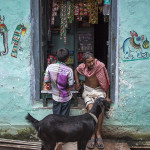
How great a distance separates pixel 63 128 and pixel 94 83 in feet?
4.45

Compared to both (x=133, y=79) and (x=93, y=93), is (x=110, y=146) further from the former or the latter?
(x=133, y=79)

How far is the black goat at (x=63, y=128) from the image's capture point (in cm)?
350

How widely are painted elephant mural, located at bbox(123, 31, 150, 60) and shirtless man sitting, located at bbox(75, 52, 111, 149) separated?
56 cm

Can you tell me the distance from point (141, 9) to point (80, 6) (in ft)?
4.71

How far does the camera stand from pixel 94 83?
4.54 metres

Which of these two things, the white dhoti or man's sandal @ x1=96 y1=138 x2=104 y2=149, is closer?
man's sandal @ x1=96 y1=138 x2=104 y2=149

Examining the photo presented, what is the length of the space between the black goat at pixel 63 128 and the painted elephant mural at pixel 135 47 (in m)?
1.51

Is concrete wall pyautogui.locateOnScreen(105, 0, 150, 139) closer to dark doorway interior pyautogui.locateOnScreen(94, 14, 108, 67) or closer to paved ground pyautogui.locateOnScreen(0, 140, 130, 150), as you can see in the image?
paved ground pyautogui.locateOnScreen(0, 140, 130, 150)

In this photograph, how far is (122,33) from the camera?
4.39 metres

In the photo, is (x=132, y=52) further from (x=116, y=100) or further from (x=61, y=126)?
(x=61, y=126)

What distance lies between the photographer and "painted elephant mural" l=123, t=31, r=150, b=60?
4.40 meters

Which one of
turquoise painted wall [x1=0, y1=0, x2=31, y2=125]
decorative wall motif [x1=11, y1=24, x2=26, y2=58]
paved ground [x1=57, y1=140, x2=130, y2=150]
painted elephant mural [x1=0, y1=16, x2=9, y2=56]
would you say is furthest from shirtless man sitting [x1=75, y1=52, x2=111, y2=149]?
painted elephant mural [x1=0, y1=16, x2=9, y2=56]

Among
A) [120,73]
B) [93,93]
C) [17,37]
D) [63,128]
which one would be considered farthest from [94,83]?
[17,37]

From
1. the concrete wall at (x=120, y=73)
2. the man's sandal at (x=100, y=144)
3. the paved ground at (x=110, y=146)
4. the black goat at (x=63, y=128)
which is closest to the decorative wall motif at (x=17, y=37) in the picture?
the concrete wall at (x=120, y=73)
